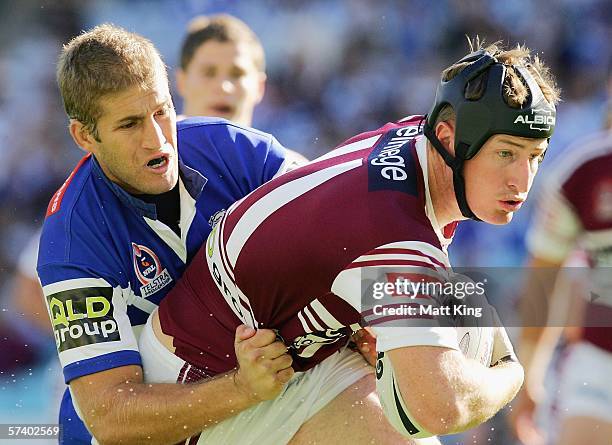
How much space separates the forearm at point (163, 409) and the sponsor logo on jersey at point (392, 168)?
94 cm

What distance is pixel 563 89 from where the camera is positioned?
9359mm

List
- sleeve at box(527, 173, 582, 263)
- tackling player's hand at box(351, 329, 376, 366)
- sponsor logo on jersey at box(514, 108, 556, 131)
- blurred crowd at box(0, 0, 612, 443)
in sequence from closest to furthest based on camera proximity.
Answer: sponsor logo on jersey at box(514, 108, 556, 131) → tackling player's hand at box(351, 329, 376, 366) → sleeve at box(527, 173, 582, 263) → blurred crowd at box(0, 0, 612, 443)

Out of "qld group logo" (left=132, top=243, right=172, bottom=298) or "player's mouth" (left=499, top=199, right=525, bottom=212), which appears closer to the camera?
"player's mouth" (left=499, top=199, right=525, bottom=212)

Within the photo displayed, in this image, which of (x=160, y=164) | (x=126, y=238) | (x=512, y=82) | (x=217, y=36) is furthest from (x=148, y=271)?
(x=217, y=36)

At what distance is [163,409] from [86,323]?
1.45 ft

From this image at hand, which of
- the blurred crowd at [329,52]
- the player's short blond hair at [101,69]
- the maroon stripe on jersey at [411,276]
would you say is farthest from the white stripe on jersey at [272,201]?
the blurred crowd at [329,52]

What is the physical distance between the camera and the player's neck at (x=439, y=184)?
3.59 meters

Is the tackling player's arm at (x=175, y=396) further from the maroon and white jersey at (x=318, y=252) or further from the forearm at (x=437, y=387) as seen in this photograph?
the forearm at (x=437, y=387)

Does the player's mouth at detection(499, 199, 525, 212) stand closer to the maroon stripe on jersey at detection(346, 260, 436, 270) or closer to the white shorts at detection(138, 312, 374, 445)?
the maroon stripe on jersey at detection(346, 260, 436, 270)

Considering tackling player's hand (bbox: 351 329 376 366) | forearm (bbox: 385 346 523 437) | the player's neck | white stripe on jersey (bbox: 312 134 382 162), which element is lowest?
forearm (bbox: 385 346 523 437)

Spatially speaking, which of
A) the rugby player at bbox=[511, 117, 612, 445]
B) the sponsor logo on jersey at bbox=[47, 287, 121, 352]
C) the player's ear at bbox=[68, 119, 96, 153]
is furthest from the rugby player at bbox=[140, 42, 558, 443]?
the rugby player at bbox=[511, 117, 612, 445]

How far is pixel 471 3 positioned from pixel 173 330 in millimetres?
6352

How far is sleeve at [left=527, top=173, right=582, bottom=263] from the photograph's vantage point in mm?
5941

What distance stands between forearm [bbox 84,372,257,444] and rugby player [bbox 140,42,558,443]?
9cm
